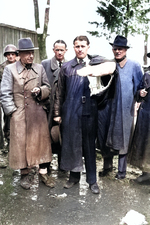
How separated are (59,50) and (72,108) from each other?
1391mm

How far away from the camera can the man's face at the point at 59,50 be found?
16.9ft

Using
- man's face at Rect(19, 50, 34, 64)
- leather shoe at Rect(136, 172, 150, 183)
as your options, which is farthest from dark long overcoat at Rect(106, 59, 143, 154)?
man's face at Rect(19, 50, 34, 64)

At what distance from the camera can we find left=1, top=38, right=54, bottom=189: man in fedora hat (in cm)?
436

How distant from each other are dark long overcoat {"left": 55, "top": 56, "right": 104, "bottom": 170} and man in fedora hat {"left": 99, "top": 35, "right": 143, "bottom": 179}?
57 centimetres

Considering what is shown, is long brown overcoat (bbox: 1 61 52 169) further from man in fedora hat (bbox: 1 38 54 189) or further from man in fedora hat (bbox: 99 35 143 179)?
man in fedora hat (bbox: 99 35 143 179)

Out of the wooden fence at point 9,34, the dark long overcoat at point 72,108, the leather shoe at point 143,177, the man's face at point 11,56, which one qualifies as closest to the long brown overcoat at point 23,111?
the dark long overcoat at point 72,108

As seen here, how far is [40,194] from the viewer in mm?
4391

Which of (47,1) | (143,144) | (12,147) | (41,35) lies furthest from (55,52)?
(47,1)

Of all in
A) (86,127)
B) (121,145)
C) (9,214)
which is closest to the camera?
(9,214)

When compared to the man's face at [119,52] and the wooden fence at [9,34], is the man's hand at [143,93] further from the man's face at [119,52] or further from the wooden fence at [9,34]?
the wooden fence at [9,34]

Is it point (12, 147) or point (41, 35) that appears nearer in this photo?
point (12, 147)

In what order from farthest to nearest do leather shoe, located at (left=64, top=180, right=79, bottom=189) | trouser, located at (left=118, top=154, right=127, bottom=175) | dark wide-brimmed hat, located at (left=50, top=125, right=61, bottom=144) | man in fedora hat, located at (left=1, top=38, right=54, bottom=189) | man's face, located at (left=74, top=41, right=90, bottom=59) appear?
dark wide-brimmed hat, located at (left=50, top=125, right=61, bottom=144) → trouser, located at (left=118, top=154, right=127, bottom=175) → leather shoe, located at (left=64, top=180, right=79, bottom=189) → man in fedora hat, located at (left=1, top=38, right=54, bottom=189) → man's face, located at (left=74, top=41, right=90, bottom=59)

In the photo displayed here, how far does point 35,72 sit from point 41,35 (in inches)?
309

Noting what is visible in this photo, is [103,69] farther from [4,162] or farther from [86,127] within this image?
[4,162]
